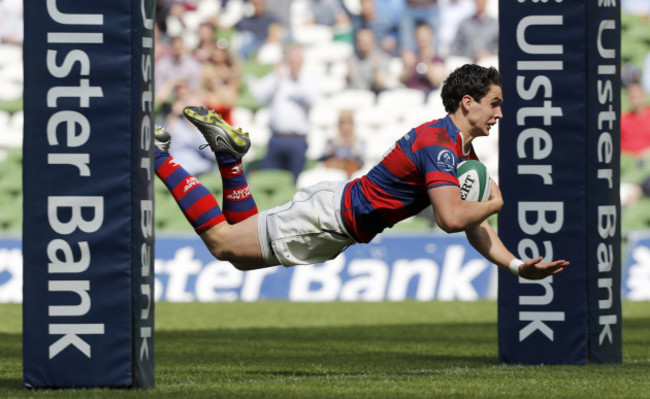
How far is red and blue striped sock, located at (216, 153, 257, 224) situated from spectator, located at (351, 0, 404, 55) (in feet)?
38.0

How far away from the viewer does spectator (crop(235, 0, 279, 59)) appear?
63.3 ft

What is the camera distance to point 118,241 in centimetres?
589

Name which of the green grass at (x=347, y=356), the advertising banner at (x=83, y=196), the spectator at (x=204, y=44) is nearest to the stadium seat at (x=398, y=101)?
the spectator at (x=204, y=44)

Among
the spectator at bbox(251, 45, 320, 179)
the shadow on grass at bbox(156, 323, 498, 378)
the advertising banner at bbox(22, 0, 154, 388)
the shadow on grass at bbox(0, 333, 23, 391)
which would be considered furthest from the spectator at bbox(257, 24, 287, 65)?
the advertising banner at bbox(22, 0, 154, 388)

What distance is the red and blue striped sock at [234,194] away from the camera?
7.38 m

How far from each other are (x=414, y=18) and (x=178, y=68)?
145 inches

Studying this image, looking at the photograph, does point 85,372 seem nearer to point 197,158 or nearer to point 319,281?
point 319,281

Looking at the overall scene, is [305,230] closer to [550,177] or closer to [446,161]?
[446,161]

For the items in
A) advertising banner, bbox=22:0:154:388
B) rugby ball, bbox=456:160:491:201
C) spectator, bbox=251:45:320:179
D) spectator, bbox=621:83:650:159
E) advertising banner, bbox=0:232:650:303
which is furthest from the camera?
spectator, bbox=251:45:320:179

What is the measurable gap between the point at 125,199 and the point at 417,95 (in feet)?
41.7

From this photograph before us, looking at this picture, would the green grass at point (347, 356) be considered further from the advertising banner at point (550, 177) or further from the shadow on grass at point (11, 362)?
the advertising banner at point (550, 177)

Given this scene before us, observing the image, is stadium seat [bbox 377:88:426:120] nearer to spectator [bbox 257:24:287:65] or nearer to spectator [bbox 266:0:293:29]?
spectator [bbox 257:24:287:65]

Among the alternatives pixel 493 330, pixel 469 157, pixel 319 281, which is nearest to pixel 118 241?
pixel 469 157

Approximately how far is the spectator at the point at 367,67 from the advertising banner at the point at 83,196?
12636 mm
